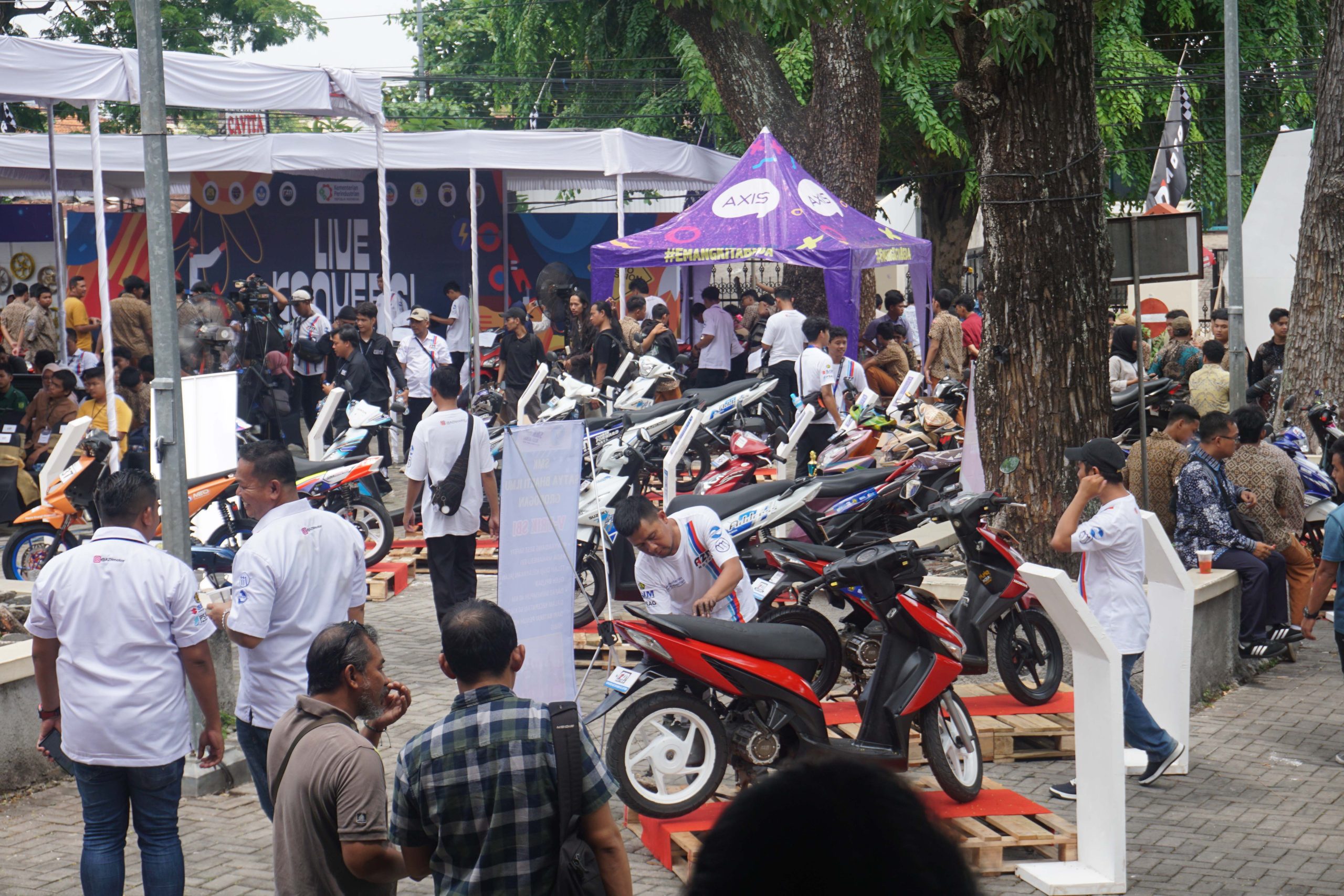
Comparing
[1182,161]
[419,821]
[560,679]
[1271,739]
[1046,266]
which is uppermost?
[1182,161]

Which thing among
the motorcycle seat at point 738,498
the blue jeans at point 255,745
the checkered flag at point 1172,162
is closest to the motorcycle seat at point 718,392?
the motorcycle seat at point 738,498

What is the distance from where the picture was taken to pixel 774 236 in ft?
51.2

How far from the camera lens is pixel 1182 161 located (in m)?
19.9

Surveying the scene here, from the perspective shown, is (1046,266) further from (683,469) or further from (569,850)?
(569,850)

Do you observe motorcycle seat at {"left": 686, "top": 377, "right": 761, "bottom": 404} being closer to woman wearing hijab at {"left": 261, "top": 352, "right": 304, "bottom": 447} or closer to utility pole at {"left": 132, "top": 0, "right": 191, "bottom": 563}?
woman wearing hijab at {"left": 261, "top": 352, "right": 304, "bottom": 447}

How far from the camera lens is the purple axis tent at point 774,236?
51.0 feet

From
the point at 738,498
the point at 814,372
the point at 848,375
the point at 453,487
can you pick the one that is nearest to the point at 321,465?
the point at 453,487

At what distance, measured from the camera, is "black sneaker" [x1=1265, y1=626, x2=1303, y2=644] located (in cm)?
848

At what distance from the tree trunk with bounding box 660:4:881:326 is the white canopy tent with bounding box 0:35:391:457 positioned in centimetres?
666

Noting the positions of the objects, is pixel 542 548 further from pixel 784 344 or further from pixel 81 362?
pixel 81 362

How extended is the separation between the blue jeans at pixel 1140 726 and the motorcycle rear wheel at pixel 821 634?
60.1 inches

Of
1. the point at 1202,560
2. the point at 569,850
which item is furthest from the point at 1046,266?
the point at 569,850

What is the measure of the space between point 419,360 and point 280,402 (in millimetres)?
1894

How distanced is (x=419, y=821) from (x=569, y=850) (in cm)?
37
